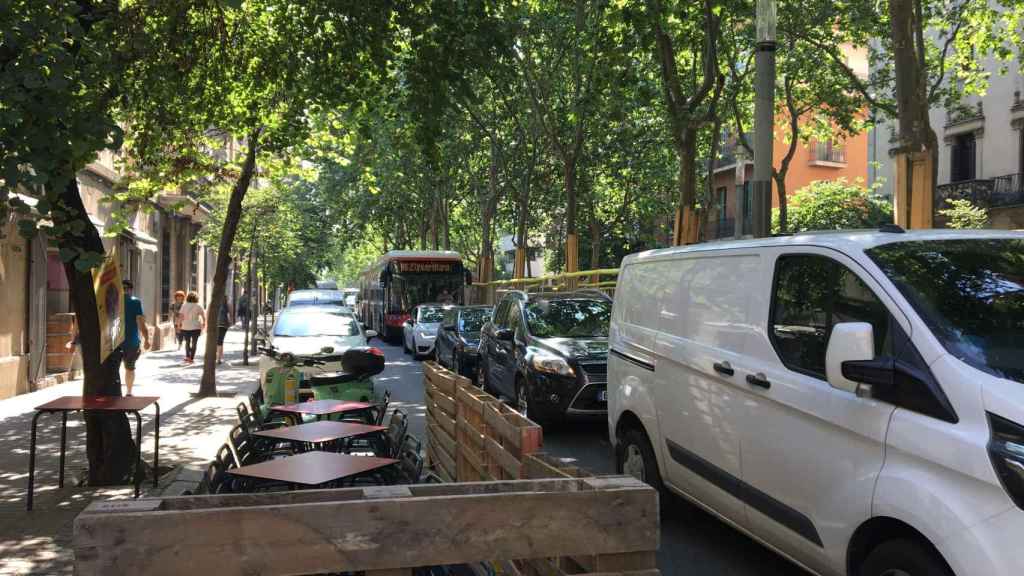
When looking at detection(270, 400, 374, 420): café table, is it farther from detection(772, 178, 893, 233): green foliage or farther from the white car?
detection(772, 178, 893, 233): green foliage

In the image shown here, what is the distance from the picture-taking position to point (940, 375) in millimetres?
3244

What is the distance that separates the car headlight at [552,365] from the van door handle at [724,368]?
4669mm

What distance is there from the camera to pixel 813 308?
13.9 feet

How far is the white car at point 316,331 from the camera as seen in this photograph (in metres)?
12.4

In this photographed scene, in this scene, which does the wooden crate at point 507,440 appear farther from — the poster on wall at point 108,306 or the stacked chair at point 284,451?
the poster on wall at point 108,306

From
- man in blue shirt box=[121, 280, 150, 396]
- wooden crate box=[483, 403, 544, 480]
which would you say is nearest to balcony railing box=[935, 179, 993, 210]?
man in blue shirt box=[121, 280, 150, 396]

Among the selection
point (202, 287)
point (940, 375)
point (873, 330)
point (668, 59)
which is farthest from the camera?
point (202, 287)

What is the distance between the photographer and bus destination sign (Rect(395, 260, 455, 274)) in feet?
92.2

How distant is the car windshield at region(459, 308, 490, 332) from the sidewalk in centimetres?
426

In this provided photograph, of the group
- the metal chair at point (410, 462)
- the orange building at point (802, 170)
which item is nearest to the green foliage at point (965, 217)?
the orange building at point (802, 170)

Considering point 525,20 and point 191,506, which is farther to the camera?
point 525,20

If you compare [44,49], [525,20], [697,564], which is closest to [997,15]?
[525,20]

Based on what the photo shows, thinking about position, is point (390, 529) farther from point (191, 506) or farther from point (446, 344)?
point (446, 344)

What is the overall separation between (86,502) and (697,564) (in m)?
4.77
